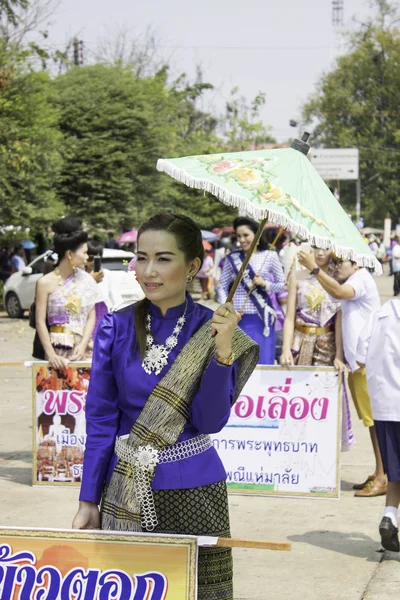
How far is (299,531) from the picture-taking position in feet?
20.7

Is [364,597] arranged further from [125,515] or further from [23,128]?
[23,128]

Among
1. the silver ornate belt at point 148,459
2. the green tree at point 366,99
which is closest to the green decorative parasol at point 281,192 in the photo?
the silver ornate belt at point 148,459

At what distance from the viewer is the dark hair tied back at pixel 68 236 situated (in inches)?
288

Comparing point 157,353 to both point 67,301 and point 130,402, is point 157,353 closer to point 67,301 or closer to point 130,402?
point 130,402

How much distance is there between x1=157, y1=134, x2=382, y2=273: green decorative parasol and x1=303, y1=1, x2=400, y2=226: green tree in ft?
204

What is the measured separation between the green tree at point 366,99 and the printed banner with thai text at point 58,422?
5875 centimetres

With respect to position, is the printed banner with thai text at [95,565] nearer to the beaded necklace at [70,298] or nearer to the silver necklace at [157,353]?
the silver necklace at [157,353]

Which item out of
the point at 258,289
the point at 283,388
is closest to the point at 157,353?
the point at 283,388

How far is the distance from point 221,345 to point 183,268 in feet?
1.18

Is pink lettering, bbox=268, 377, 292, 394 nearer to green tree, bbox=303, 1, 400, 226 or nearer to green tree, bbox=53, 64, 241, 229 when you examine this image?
green tree, bbox=53, 64, 241, 229

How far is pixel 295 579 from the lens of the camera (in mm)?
5395

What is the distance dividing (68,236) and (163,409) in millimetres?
4343

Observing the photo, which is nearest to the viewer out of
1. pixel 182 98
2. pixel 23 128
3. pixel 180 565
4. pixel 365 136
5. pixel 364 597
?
pixel 180 565

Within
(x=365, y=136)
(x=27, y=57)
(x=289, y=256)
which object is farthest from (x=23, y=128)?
(x=365, y=136)
